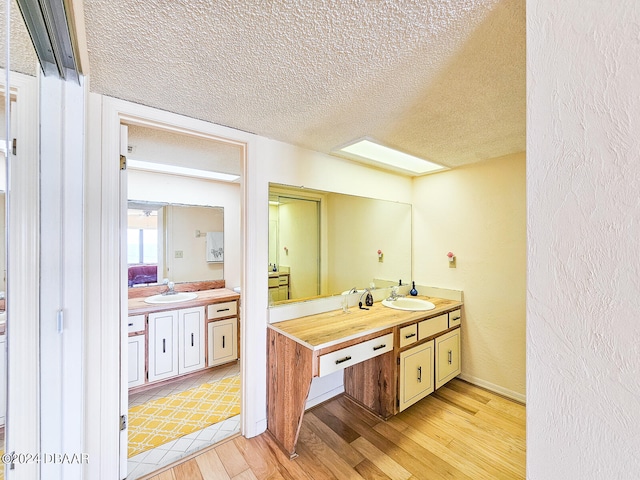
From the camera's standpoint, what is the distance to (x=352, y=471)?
1.56 m

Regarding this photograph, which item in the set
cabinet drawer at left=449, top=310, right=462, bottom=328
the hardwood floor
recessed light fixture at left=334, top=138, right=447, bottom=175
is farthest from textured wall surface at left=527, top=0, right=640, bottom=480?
cabinet drawer at left=449, top=310, right=462, bottom=328

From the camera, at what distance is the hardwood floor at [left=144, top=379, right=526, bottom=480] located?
1547 millimetres

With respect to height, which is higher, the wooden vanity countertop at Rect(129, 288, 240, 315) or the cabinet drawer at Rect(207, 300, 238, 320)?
the wooden vanity countertop at Rect(129, 288, 240, 315)

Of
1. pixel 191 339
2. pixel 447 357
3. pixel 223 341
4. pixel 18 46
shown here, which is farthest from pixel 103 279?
pixel 447 357

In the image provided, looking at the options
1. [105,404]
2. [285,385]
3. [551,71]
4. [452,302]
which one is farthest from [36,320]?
[452,302]

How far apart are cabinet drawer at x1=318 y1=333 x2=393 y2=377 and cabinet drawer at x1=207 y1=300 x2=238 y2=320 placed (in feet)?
5.32

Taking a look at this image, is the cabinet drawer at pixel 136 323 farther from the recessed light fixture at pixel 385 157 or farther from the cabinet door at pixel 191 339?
the recessed light fixture at pixel 385 157

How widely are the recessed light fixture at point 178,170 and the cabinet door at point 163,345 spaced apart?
1.44m

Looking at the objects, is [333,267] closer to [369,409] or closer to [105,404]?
[369,409]

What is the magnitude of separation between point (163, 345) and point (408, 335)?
7.26 feet

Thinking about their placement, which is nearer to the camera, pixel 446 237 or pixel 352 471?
pixel 352 471

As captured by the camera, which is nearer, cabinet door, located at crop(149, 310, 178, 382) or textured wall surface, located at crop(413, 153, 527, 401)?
textured wall surface, located at crop(413, 153, 527, 401)

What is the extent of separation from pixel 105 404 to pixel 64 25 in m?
1.69

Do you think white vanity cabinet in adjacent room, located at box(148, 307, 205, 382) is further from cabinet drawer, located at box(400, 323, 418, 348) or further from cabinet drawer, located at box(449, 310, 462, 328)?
cabinet drawer, located at box(449, 310, 462, 328)
